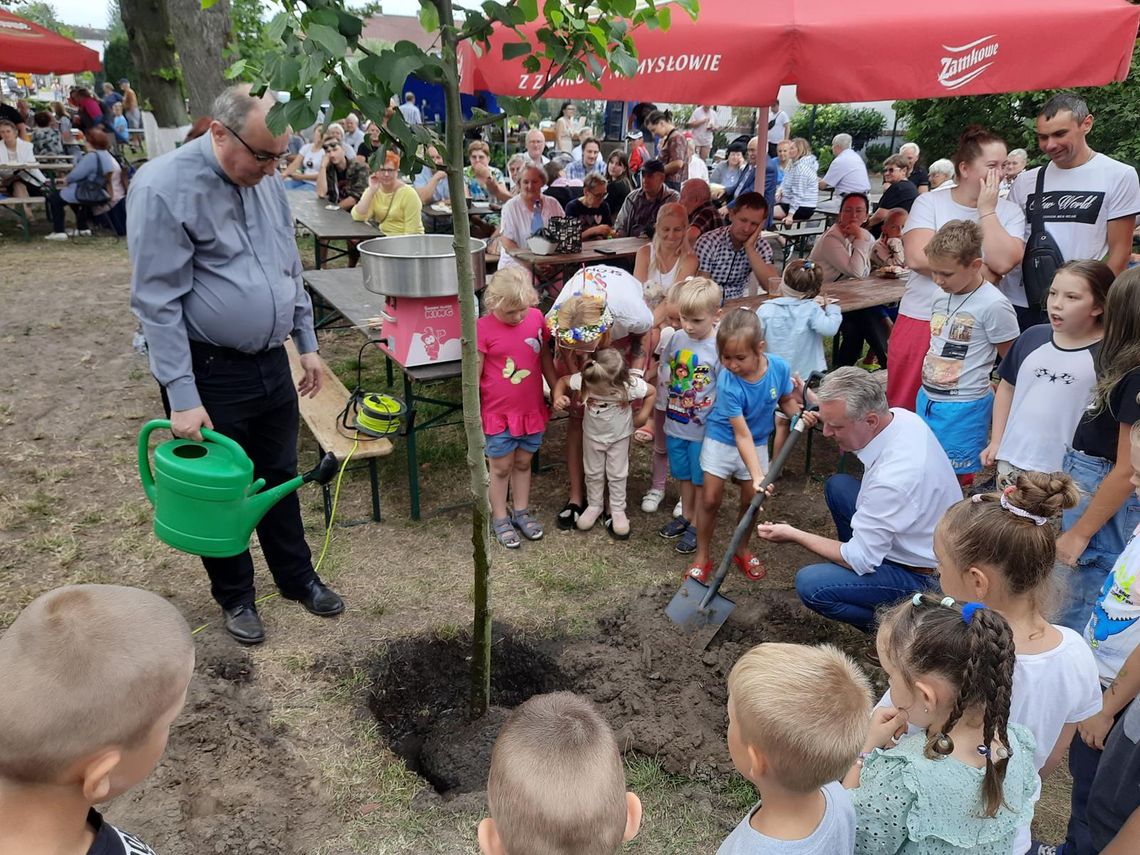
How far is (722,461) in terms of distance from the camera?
3723 millimetres

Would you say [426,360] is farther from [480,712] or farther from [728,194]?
[728,194]

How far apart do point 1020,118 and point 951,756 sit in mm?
13775

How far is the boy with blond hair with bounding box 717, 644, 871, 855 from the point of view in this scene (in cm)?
146

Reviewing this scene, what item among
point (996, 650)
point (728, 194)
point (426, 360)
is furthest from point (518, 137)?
point (996, 650)

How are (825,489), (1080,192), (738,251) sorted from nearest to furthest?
(825,489), (1080,192), (738,251)

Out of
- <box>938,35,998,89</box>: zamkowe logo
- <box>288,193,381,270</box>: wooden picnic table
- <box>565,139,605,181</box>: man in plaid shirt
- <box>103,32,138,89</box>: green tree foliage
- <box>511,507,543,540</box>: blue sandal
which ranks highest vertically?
<box>103,32,138,89</box>: green tree foliage

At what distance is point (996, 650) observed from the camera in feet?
5.12

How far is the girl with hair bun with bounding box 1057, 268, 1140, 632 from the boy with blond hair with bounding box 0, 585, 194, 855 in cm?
239

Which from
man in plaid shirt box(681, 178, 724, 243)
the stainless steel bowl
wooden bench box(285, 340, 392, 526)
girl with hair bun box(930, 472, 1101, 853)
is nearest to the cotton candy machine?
the stainless steel bowl

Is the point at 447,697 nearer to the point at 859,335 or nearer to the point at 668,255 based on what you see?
the point at 668,255

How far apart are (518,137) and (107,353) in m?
15.1

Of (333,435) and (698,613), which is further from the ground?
(333,435)

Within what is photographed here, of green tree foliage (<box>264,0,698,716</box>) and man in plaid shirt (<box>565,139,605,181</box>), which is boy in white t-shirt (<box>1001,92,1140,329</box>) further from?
man in plaid shirt (<box>565,139,605,181</box>)

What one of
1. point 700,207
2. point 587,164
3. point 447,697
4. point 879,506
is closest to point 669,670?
point 447,697
